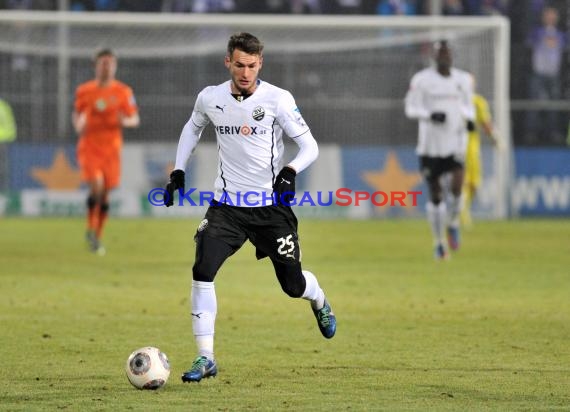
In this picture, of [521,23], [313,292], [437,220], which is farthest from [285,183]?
[521,23]

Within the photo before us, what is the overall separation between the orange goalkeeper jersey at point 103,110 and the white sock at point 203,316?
1003cm

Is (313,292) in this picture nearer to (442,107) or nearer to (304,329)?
(304,329)

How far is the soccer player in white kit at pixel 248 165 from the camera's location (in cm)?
809

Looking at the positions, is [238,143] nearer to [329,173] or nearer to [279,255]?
[279,255]

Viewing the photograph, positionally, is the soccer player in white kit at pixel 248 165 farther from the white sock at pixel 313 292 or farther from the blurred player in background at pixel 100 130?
the blurred player in background at pixel 100 130

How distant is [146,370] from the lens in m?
7.42

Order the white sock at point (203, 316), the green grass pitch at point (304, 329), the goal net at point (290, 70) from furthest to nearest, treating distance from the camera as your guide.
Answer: the goal net at point (290, 70), the white sock at point (203, 316), the green grass pitch at point (304, 329)

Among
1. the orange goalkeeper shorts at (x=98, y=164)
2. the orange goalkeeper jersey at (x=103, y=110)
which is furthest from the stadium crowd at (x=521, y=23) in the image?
the orange goalkeeper shorts at (x=98, y=164)

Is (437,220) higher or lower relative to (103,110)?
lower

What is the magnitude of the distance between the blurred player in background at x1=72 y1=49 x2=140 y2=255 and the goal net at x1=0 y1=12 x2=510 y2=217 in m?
6.16

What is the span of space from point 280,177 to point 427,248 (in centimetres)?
1100

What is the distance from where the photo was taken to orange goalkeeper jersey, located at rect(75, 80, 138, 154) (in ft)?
58.8

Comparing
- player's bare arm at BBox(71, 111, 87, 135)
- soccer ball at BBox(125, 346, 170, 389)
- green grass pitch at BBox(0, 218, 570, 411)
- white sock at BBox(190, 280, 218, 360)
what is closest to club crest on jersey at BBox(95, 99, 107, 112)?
player's bare arm at BBox(71, 111, 87, 135)

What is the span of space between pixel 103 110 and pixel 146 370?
1105 cm
